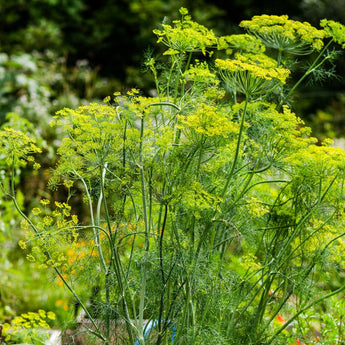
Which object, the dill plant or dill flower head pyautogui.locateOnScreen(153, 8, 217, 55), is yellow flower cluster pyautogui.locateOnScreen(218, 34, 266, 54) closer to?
the dill plant

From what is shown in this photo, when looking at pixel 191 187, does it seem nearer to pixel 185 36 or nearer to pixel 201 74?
pixel 201 74

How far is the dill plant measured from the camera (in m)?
1.91

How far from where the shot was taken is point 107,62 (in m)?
8.14

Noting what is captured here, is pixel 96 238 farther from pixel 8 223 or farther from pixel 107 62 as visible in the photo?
pixel 107 62

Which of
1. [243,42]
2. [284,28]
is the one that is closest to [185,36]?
[243,42]

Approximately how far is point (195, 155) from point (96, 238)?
503 mm

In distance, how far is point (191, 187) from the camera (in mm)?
1874

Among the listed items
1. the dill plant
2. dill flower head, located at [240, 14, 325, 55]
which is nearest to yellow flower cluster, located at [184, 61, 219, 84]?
the dill plant

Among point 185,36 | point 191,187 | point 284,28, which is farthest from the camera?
point 284,28

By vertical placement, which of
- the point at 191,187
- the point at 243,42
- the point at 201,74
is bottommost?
the point at 191,187

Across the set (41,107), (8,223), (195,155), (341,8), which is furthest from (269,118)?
(341,8)

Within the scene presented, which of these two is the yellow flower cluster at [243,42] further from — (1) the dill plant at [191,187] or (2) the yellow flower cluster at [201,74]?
(2) the yellow flower cluster at [201,74]

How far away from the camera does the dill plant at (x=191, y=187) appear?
6.26 ft

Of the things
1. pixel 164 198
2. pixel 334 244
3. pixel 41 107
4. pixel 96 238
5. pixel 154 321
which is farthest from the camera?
pixel 41 107
